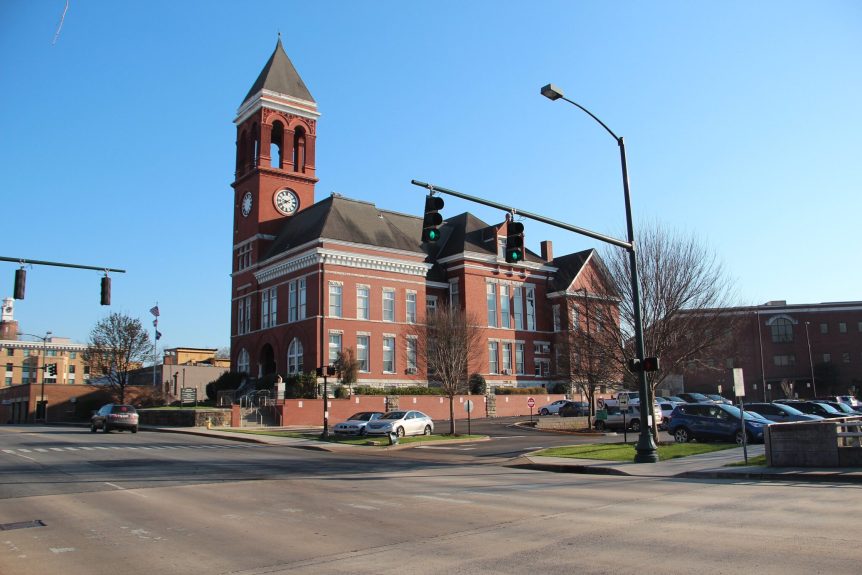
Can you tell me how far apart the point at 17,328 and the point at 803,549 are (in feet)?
489

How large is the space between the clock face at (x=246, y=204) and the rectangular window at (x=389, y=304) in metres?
16.7

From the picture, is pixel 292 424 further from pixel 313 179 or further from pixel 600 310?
pixel 313 179

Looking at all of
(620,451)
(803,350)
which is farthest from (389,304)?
(803,350)

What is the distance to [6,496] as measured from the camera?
14688 millimetres

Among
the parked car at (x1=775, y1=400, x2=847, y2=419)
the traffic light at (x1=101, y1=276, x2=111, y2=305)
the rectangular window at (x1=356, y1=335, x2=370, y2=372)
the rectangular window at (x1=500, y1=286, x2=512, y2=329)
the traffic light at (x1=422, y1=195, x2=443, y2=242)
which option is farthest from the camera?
the rectangular window at (x1=500, y1=286, x2=512, y2=329)

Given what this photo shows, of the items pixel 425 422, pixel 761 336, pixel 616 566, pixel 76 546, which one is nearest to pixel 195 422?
pixel 425 422

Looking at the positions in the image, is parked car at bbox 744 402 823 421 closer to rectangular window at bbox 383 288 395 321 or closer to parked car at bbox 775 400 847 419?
parked car at bbox 775 400 847 419

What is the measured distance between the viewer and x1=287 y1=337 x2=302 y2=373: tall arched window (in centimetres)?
5388

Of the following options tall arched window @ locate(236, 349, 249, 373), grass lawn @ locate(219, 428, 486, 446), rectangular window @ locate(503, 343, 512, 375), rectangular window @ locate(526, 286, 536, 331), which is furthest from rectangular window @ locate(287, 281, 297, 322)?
rectangular window @ locate(526, 286, 536, 331)

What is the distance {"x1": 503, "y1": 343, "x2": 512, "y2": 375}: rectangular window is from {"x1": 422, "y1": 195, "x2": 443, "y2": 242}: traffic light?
46.1 meters

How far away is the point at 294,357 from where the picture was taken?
54469mm

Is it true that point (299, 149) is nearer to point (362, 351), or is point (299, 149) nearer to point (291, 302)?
point (291, 302)

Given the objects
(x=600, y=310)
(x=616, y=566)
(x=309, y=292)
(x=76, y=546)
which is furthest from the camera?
(x=309, y=292)

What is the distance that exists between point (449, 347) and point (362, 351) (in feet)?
47.2
